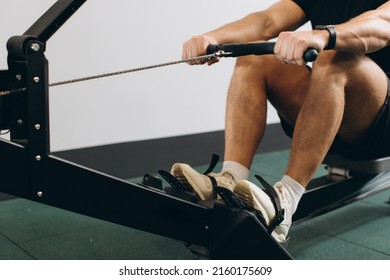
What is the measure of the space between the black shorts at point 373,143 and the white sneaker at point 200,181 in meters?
0.44

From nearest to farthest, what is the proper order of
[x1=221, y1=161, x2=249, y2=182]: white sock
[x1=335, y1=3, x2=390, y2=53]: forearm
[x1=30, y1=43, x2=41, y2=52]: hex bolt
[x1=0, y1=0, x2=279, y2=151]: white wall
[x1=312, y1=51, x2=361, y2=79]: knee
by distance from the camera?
[x1=30, y1=43, x2=41, y2=52]: hex bolt < [x1=335, y1=3, x2=390, y2=53]: forearm < [x1=312, y1=51, x2=361, y2=79]: knee < [x1=221, y1=161, x2=249, y2=182]: white sock < [x1=0, y1=0, x2=279, y2=151]: white wall

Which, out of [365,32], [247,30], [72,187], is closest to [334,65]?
[365,32]

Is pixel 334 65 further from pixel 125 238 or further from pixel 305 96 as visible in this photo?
pixel 125 238

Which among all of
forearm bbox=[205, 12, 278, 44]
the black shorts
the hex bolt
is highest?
the hex bolt

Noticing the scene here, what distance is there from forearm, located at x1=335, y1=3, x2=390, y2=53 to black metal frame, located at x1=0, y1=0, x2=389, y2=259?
0.60 meters

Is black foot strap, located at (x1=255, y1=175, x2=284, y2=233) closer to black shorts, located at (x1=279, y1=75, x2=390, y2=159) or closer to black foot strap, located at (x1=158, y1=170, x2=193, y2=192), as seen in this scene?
black foot strap, located at (x1=158, y1=170, x2=193, y2=192)

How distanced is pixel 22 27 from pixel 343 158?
5.29ft

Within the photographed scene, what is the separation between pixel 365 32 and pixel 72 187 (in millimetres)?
996

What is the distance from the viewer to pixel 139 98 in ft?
10.6

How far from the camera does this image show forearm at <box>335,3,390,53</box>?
171 cm

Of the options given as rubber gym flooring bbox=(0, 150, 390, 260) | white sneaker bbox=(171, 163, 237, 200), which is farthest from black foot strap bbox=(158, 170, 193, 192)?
rubber gym flooring bbox=(0, 150, 390, 260)

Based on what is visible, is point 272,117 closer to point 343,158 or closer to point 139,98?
point 139,98

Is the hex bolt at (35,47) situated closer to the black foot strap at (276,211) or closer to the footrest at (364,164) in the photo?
the black foot strap at (276,211)
